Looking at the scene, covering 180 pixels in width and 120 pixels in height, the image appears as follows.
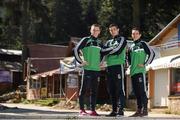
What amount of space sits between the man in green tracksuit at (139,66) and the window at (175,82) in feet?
49.2

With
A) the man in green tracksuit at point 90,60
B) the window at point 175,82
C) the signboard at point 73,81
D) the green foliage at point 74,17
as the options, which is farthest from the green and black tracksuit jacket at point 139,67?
the signboard at point 73,81

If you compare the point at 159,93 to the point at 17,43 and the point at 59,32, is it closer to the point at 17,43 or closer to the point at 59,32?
the point at 59,32

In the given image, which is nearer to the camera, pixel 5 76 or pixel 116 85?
pixel 116 85

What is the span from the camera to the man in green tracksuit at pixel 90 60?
1142 cm

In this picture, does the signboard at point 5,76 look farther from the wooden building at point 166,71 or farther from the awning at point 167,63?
the awning at point 167,63

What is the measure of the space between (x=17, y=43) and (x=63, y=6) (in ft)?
39.4

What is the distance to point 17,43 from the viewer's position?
276ft

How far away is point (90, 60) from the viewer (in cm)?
1148

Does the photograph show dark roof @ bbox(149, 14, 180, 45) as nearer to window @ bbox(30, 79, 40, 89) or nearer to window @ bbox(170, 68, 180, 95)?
window @ bbox(170, 68, 180, 95)

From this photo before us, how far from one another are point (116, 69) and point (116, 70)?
0.08ft

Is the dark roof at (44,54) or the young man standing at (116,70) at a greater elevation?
the dark roof at (44,54)

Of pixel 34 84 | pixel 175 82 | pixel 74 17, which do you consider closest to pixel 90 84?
pixel 175 82

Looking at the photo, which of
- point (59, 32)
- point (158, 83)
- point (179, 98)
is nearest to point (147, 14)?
point (158, 83)

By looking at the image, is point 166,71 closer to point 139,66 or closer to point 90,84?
point 139,66
